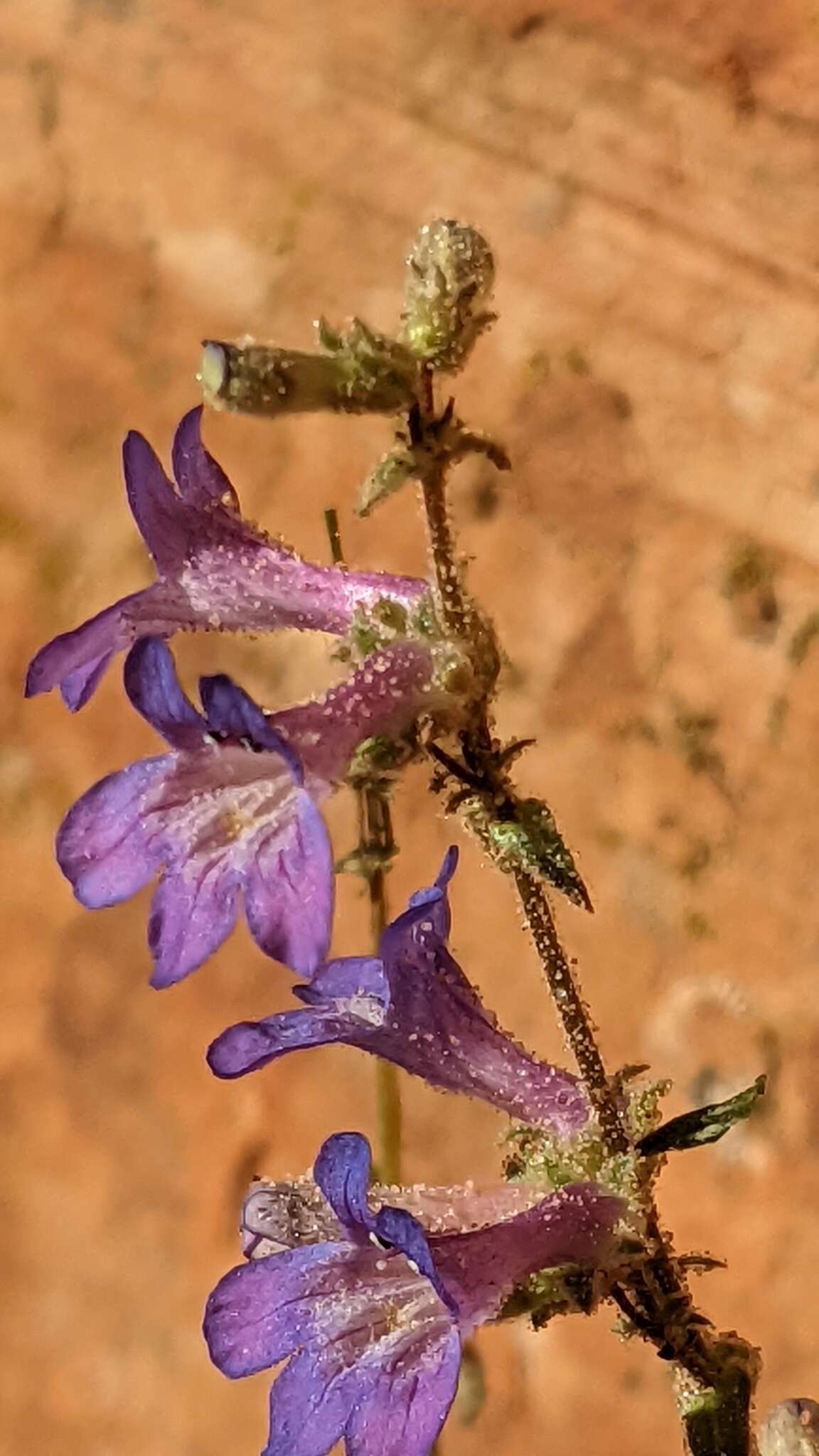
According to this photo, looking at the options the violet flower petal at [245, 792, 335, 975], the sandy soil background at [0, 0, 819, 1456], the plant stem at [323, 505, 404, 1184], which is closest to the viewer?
the violet flower petal at [245, 792, 335, 975]

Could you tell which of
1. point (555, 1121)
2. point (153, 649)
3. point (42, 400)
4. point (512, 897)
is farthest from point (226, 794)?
point (42, 400)

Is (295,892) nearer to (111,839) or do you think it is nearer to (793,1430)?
(111,839)

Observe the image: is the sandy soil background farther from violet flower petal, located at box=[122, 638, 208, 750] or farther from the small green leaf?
violet flower petal, located at box=[122, 638, 208, 750]

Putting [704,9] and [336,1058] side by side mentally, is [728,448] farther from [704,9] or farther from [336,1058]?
[336,1058]

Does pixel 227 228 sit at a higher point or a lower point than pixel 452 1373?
higher

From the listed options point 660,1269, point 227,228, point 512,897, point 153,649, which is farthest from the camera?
point 227,228

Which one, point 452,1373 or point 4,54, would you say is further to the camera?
point 4,54

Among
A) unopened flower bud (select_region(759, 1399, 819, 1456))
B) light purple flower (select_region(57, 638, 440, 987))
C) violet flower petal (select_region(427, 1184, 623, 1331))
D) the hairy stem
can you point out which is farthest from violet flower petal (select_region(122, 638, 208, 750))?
unopened flower bud (select_region(759, 1399, 819, 1456))
